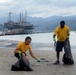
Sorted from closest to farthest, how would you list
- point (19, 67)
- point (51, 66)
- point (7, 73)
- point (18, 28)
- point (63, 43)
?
point (7, 73) → point (19, 67) → point (51, 66) → point (63, 43) → point (18, 28)

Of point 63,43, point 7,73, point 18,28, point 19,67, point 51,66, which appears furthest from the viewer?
point 18,28

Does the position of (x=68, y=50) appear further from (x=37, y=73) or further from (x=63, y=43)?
(x=37, y=73)

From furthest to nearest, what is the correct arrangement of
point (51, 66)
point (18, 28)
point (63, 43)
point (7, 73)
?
point (18, 28)
point (63, 43)
point (51, 66)
point (7, 73)

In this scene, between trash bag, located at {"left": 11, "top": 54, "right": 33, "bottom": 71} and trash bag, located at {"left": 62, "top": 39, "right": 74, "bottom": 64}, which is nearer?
trash bag, located at {"left": 11, "top": 54, "right": 33, "bottom": 71}

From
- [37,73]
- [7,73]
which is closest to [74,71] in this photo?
[37,73]

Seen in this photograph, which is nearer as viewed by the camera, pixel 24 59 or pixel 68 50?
pixel 24 59

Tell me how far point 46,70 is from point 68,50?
2269 millimetres

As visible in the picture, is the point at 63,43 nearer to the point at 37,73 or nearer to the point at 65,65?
the point at 65,65

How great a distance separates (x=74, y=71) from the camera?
11734 millimetres

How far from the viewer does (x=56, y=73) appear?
36.7 feet

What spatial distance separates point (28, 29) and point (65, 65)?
135 metres

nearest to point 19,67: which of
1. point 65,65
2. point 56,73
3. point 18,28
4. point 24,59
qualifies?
point 24,59

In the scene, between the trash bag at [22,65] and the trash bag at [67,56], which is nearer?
the trash bag at [22,65]

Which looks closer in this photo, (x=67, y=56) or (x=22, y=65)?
(x=22, y=65)
